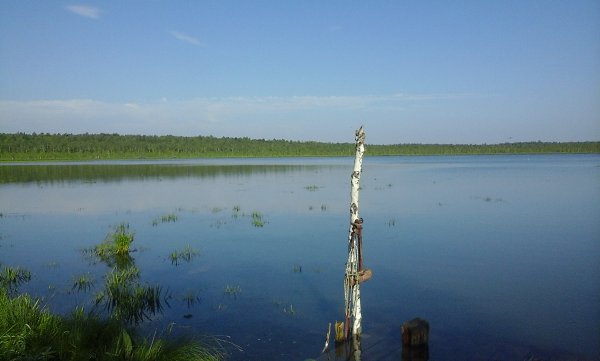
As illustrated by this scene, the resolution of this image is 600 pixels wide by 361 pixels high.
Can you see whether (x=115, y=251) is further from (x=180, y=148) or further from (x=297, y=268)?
(x=180, y=148)

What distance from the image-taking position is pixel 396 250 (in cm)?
1493

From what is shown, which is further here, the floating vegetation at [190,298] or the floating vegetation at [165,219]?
the floating vegetation at [165,219]

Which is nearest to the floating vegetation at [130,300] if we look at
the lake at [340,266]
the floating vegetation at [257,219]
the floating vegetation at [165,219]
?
the lake at [340,266]

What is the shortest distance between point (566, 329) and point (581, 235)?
9.72m

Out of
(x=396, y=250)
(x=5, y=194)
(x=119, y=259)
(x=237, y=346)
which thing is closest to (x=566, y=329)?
(x=237, y=346)

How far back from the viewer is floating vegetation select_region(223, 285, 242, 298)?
35.0 ft

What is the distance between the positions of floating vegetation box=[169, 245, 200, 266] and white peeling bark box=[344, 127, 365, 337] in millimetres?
7182

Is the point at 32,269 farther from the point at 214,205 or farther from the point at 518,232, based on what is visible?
the point at 518,232

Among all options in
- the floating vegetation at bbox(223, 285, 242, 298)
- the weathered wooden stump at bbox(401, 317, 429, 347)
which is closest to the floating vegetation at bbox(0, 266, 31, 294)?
the floating vegetation at bbox(223, 285, 242, 298)

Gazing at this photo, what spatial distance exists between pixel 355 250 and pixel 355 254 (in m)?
0.06

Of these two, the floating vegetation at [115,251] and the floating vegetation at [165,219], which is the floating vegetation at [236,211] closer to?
the floating vegetation at [165,219]

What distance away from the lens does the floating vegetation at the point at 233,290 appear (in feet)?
35.0

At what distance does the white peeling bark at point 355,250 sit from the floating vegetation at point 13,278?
301 inches

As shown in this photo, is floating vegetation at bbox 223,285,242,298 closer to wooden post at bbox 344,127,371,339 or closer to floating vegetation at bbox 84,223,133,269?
wooden post at bbox 344,127,371,339
